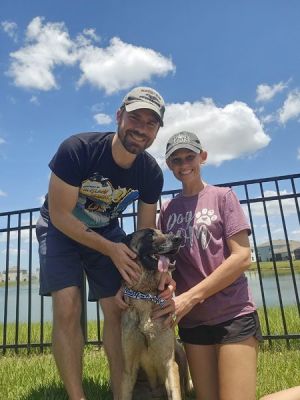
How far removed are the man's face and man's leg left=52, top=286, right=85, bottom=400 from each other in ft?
4.81

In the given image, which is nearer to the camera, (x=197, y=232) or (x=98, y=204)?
(x=197, y=232)

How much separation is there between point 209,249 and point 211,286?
0.39 m

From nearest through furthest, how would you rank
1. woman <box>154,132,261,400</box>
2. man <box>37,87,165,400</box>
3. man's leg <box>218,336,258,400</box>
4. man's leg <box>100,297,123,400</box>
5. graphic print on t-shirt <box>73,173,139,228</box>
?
man's leg <box>218,336,258,400</box> < woman <box>154,132,261,400</box> < man <box>37,87,165,400</box> < man's leg <box>100,297,123,400</box> < graphic print on t-shirt <box>73,173,139,228</box>

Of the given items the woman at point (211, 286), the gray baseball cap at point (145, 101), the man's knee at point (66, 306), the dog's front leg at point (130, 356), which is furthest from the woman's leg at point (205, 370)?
the gray baseball cap at point (145, 101)

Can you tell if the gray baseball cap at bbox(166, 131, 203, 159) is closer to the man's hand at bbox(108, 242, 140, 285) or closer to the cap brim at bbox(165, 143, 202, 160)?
Result: the cap brim at bbox(165, 143, 202, 160)

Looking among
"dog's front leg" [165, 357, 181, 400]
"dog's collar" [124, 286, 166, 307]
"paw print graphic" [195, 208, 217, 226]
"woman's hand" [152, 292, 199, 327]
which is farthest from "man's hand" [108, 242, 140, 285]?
"dog's front leg" [165, 357, 181, 400]

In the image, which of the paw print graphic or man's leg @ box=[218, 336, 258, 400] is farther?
the paw print graphic

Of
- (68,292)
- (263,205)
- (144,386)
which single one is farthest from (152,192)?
(263,205)

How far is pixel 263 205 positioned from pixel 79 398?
4423mm

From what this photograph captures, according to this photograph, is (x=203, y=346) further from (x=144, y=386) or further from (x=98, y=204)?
(x=98, y=204)

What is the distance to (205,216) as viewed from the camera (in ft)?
11.3

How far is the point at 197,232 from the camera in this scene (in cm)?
343

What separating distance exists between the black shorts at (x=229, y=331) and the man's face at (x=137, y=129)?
1751 mm

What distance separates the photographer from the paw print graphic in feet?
11.2
